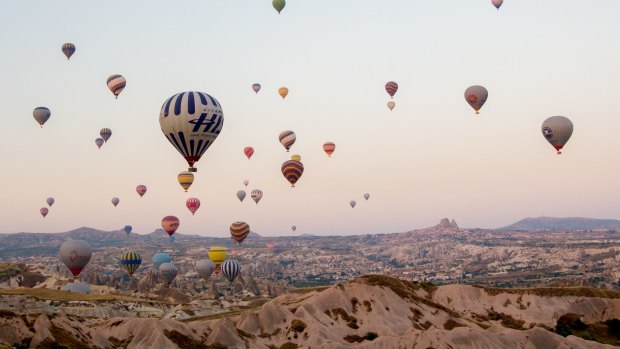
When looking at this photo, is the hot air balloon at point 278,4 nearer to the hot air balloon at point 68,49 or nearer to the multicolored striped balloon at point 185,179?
the multicolored striped balloon at point 185,179

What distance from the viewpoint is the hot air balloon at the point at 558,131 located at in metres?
92.4

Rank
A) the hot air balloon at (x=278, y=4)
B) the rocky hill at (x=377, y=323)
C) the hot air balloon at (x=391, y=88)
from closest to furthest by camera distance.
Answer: the rocky hill at (x=377, y=323), the hot air balloon at (x=278, y=4), the hot air balloon at (x=391, y=88)

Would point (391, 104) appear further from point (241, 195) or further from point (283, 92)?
point (241, 195)

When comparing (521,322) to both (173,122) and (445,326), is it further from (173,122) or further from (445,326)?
(173,122)

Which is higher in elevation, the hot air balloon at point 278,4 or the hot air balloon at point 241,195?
the hot air balloon at point 278,4

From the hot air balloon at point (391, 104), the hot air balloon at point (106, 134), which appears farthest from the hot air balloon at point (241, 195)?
the hot air balloon at point (391, 104)

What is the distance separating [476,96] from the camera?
105 meters

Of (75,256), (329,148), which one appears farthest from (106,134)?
(329,148)

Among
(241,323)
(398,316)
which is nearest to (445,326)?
(398,316)

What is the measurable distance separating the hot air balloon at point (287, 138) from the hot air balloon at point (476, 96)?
34397 millimetres

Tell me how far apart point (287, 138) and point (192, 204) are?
1253 inches

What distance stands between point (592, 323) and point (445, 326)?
28.9m

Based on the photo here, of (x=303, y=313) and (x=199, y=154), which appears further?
(x=303, y=313)

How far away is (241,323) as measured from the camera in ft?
301
